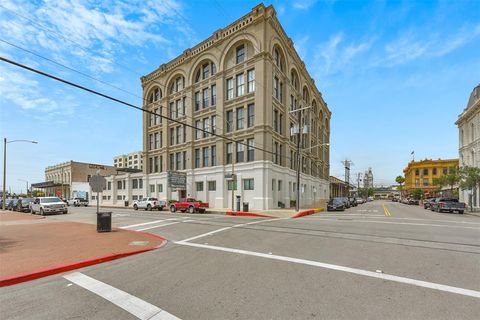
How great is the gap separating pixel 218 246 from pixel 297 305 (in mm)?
5418

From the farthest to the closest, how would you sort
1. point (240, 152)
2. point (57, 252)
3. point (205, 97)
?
point (205, 97), point (240, 152), point (57, 252)

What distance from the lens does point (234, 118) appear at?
33.8 metres

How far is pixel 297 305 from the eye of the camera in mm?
4457

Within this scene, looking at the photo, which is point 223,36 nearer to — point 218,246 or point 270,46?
point 270,46

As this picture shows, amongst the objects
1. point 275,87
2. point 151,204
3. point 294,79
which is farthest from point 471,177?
point 151,204

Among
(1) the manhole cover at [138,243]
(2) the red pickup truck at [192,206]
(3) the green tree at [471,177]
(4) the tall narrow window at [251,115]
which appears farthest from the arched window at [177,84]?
(3) the green tree at [471,177]

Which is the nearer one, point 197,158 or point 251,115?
point 251,115

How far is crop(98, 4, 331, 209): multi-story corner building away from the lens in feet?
101

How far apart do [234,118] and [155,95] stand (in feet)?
67.3

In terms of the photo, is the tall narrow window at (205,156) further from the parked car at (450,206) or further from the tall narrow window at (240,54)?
the parked car at (450,206)

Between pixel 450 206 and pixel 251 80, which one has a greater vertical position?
pixel 251 80

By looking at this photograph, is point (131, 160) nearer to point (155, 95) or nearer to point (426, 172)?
point (155, 95)

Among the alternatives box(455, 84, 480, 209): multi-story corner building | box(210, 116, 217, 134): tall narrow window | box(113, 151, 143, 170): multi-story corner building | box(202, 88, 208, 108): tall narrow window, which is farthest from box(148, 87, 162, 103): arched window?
box(113, 151, 143, 170): multi-story corner building

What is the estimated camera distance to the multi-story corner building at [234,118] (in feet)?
101
